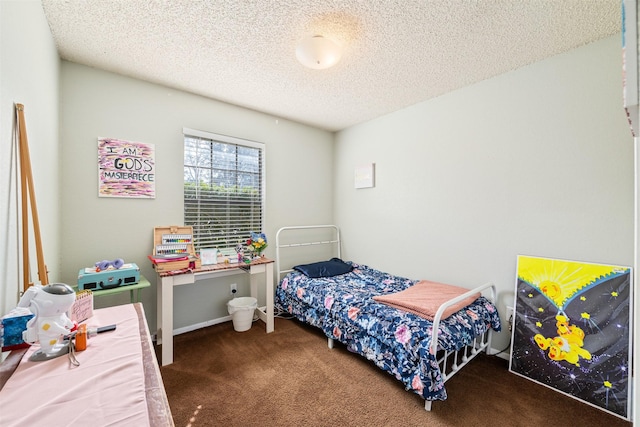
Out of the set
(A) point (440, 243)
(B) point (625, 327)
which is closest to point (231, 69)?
(A) point (440, 243)

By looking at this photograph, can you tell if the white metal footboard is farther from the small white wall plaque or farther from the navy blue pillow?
the small white wall plaque

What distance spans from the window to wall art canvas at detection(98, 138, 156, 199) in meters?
0.33

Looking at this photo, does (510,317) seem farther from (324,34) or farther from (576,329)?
(324,34)

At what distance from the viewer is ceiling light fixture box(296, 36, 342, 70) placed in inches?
69.3

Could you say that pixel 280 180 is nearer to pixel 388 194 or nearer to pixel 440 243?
pixel 388 194

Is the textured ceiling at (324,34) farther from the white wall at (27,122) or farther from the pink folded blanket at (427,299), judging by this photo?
the pink folded blanket at (427,299)

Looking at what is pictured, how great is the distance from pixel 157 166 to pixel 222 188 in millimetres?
657

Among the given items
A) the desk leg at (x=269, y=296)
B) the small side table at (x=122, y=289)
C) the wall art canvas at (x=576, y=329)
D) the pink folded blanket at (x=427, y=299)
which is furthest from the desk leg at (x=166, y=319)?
the wall art canvas at (x=576, y=329)

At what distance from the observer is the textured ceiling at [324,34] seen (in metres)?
1.59

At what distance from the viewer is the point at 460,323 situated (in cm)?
192

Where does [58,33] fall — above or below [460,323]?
above

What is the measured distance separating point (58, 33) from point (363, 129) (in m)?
2.98

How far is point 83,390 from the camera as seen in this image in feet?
2.62

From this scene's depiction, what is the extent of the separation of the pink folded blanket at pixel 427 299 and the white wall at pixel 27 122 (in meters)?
2.25
